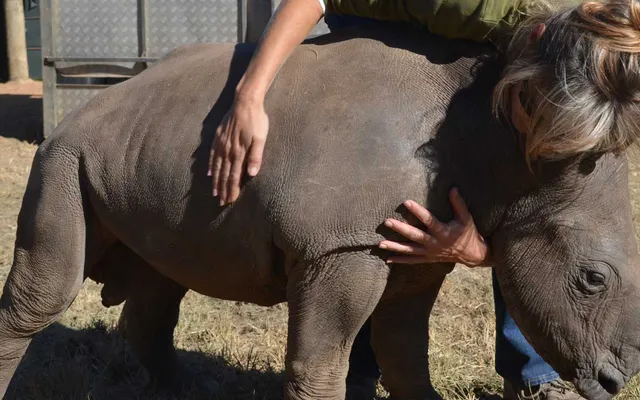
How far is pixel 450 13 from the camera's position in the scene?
2.76 m

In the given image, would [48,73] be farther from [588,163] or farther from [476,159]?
[588,163]

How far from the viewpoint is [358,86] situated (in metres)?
2.81

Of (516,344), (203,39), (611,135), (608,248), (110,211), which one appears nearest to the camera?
(611,135)

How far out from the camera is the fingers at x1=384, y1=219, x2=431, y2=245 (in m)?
2.69

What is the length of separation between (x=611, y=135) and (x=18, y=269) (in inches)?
81.2

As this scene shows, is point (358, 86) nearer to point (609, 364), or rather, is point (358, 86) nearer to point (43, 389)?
point (609, 364)

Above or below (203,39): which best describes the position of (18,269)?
above

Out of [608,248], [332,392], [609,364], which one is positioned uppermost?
[608,248]

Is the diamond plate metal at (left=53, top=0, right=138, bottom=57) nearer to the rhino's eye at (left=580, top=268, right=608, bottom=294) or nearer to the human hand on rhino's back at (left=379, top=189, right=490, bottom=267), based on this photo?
the human hand on rhino's back at (left=379, top=189, right=490, bottom=267)

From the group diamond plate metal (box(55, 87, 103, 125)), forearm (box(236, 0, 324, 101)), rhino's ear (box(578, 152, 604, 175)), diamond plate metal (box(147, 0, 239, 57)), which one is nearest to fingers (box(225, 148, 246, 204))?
forearm (box(236, 0, 324, 101))

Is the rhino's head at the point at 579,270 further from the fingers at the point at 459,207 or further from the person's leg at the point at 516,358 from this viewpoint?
the person's leg at the point at 516,358

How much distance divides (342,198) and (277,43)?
0.54 meters

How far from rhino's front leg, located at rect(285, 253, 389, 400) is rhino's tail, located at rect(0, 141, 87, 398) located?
848 millimetres

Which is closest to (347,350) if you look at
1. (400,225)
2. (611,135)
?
(400,225)
